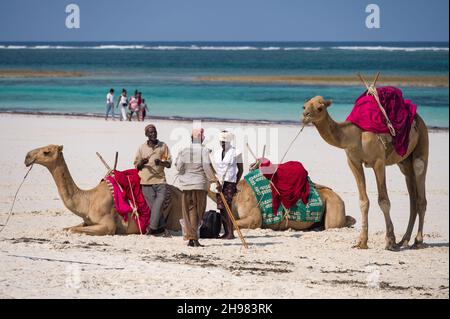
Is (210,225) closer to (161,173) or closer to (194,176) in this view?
(161,173)

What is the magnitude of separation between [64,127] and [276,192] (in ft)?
56.2

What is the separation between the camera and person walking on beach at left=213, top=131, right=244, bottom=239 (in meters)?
13.8

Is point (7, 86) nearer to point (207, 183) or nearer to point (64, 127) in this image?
point (64, 127)

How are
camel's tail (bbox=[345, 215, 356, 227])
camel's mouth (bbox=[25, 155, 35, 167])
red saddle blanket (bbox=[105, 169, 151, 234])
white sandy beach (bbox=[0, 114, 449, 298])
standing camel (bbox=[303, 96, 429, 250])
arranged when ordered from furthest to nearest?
camel's tail (bbox=[345, 215, 356, 227]) → red saddle blanket (bbox=[105, 169, 151, 234]) → camel's mouth (bbox=[25, 155, 35, 167]) → standing camel (bbox=[303, 96, 429, 250]) → white sandy beach (bbox=[0, 114, 449, 298])

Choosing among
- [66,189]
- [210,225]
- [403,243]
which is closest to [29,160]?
[66,189]

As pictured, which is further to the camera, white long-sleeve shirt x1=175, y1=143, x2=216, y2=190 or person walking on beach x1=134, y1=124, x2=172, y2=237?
person walking on beach x1=134, y1=124, x2=172, y2=237

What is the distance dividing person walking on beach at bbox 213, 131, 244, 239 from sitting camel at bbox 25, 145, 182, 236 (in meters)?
1.19

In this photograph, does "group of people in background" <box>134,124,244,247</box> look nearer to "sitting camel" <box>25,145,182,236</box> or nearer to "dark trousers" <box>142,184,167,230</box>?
"dark trousers" <box>142,184,167,230</box>

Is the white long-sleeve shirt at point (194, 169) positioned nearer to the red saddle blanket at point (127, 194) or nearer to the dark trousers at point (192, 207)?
the dark trousers at point (192, 207)

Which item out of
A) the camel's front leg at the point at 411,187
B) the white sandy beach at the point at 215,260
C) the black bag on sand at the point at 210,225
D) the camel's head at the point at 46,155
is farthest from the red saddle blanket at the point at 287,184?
the camel's head at the point at 46,155

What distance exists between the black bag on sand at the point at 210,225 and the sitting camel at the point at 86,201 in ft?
3.01

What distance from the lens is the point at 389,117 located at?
13.2 meters

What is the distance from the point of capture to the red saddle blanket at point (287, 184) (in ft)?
46.9

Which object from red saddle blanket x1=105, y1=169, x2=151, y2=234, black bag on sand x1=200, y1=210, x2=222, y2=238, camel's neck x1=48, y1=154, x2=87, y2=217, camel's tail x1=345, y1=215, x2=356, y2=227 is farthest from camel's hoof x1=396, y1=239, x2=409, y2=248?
camel's neck x1=48, y1=154, x2=87, y2=217
